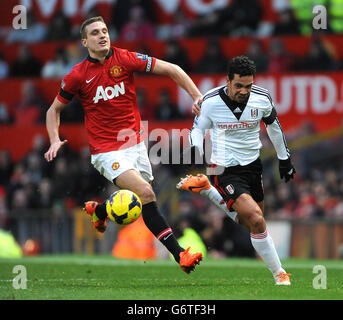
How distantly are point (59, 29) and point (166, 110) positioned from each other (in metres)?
3.88

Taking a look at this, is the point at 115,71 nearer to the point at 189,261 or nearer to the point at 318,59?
the point at 189,261

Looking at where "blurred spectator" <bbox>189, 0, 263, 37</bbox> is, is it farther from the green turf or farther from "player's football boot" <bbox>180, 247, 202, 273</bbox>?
"player's football boot" <bbox>180, 247, 202, 273</bbox>

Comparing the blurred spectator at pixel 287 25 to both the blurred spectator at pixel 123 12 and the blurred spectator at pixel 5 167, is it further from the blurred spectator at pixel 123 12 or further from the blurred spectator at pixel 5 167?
the blurred spectator at pixel 5 167

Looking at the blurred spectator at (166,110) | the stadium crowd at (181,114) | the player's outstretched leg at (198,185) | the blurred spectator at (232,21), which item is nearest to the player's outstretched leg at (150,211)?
the player's outstretched leg at (198,185)

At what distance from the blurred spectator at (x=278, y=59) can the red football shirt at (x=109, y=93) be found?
31.2ft

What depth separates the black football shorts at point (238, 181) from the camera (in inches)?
358

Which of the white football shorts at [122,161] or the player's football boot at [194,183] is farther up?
the white football shorts at [122,161]

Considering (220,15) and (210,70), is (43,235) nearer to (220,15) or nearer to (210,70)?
(210,70)

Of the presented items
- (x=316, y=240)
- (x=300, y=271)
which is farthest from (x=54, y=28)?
(x=300, y=271)

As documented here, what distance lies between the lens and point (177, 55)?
61.5 ft

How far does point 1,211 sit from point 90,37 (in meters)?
8.21

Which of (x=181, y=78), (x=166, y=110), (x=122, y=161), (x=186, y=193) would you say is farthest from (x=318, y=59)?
(x=122, y=161)

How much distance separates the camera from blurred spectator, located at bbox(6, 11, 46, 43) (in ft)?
67.5

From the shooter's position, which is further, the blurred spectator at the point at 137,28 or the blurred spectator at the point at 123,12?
the blurred spectator at the point at 123,12
